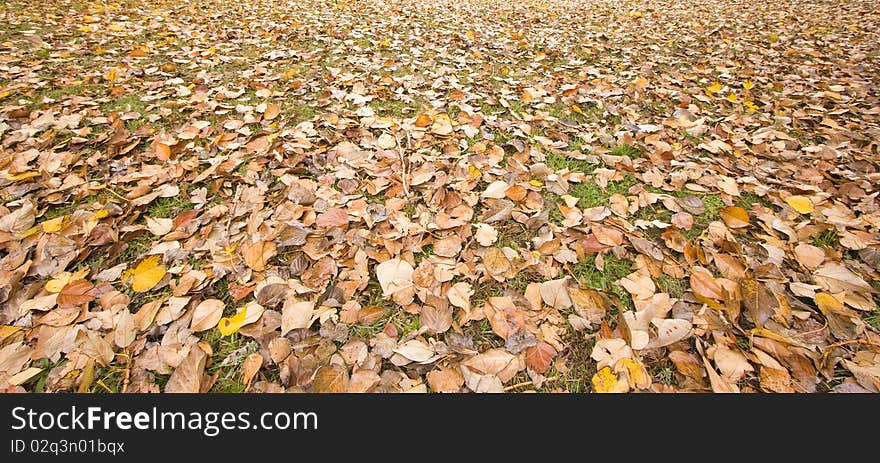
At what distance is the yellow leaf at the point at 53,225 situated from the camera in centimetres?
186

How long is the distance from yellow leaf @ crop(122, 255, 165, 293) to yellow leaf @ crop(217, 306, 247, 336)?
15.9 inches

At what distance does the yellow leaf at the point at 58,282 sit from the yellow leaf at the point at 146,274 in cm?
21

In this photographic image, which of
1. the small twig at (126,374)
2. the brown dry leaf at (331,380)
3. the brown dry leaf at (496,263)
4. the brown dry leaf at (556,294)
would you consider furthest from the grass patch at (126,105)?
the brown dry leaf at (556,294)

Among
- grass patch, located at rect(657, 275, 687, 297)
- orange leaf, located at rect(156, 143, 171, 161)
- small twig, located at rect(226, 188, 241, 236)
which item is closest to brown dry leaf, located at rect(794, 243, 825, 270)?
grass patch, located at rect(657, 275, 687, 297)

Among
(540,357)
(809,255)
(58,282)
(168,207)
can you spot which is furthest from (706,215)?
(58,282)

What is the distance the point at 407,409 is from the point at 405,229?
0.87m

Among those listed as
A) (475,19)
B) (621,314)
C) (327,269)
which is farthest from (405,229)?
(475,19)

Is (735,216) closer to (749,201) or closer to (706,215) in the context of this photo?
(706,215)

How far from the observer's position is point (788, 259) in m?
1.78

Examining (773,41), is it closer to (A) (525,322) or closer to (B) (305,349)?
(A) (525,322)

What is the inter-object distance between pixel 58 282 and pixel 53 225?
42 cm

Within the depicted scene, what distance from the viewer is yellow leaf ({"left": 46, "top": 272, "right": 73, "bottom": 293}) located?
1.62 meters

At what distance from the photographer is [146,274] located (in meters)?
1.70

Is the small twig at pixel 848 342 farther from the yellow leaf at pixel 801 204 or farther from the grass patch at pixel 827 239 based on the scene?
the yellow leaf at pixel 801 204
